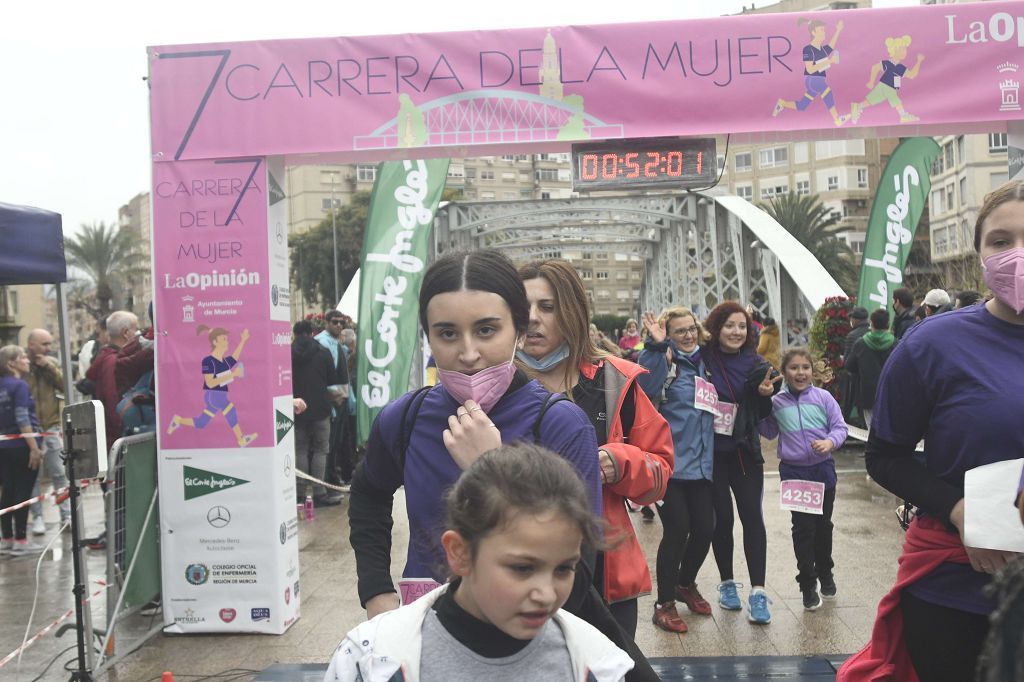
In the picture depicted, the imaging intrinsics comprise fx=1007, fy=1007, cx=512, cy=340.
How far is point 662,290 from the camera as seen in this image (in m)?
40.8

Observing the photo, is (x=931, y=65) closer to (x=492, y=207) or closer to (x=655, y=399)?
(x=655, y=399)

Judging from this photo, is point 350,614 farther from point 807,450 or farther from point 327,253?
point 327,253

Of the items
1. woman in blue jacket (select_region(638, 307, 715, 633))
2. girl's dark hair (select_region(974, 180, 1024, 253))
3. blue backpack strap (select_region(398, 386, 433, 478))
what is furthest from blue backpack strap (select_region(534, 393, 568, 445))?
woman in blue jacket (select_region(638, 307, 715, 633))

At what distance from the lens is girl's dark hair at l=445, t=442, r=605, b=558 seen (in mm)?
1753

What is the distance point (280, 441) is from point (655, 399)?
232 cm

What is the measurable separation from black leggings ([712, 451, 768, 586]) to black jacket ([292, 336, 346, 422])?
19.9ft

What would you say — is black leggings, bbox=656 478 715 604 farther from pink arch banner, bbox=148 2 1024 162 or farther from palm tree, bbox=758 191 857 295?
palm tree, bbox=758 191 857 295

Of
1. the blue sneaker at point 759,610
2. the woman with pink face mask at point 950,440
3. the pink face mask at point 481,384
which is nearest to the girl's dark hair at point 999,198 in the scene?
the woman with pink face mask at point 950,440

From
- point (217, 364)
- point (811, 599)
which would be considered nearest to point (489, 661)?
point (217, 364)

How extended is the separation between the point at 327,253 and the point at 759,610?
62.9m

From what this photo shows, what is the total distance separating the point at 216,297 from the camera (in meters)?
6.08

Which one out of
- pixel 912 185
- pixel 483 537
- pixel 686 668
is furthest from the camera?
pixel 912 185

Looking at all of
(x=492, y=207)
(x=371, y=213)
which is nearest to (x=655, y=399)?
(x=371, y=213)

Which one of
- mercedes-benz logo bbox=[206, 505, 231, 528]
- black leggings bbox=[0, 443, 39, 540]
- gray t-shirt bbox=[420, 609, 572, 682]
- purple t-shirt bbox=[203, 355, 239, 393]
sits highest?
purple t-shirt bbox=[203, 355, 239, 393]
